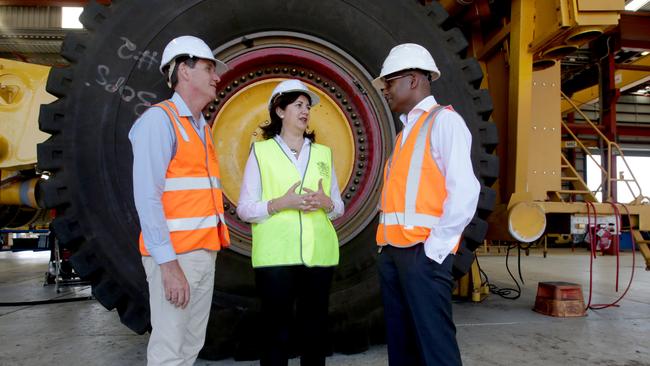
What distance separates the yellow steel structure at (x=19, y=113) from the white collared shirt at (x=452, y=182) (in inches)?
133

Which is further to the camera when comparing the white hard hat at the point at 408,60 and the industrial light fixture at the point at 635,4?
Answer: the industrial light fixture at the point at 635,4

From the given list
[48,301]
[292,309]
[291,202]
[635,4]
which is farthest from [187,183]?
[635,4]

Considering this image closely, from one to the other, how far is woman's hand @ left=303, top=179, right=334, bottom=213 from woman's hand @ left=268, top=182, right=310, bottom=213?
13 mm

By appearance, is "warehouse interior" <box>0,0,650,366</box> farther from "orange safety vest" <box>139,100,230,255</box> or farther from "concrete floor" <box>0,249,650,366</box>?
"orange safety vest" <box>139,100,230,255</box>

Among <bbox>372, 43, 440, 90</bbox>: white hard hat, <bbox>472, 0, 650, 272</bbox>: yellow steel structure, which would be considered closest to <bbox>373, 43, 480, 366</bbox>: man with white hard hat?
<bbox>372, 43, 440, 90</bbox>: white hard hat

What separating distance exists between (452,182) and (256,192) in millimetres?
947

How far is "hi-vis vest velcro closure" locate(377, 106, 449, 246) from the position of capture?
1.70 m

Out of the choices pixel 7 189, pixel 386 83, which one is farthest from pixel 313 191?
pixel 7 189

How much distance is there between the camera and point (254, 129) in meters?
2.68

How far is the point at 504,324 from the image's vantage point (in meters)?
3.53

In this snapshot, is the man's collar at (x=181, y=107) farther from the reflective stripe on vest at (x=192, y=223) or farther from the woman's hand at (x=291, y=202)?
the woman's hand at (x=291, y=202)

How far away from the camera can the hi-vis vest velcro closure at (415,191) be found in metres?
1.70

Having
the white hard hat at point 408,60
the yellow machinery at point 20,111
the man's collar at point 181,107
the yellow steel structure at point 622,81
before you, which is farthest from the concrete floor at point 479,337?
the yellow steel structure at point 622,81

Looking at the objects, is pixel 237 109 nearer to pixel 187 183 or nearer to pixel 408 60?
pixel 187 183
